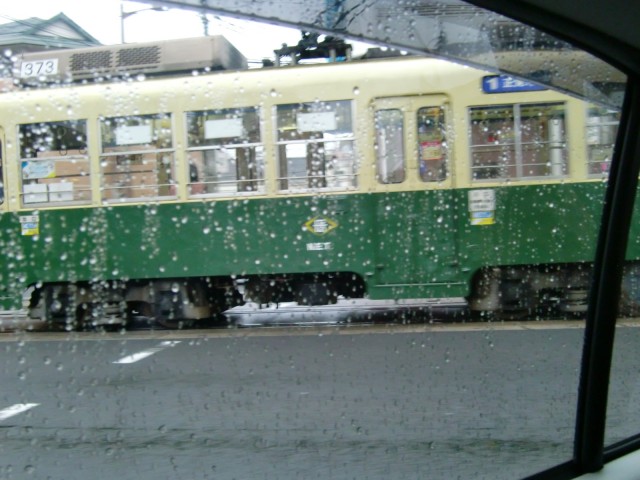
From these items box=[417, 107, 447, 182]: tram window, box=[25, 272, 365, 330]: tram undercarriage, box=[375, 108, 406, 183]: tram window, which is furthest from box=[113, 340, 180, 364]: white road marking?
box=[417, 107, 447, 182]: tram window

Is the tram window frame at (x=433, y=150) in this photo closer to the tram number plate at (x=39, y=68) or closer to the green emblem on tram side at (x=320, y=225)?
the green emblem on tram side at (x=320, y=225)

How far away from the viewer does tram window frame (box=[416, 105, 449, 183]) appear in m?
7.76

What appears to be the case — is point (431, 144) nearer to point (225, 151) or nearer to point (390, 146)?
point (390, 146)

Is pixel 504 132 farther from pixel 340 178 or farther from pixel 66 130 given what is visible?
pixel 66 130

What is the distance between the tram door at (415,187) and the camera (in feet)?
25.7

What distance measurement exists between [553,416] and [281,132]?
455 cm

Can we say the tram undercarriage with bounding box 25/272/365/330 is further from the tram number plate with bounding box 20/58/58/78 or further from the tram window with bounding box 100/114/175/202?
the tram number plate with bounding box 20/58/58/78

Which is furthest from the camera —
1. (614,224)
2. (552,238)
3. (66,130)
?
(552,238)

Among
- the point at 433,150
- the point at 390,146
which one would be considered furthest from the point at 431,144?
the point at 390,146

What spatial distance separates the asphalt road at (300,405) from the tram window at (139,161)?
154 cm

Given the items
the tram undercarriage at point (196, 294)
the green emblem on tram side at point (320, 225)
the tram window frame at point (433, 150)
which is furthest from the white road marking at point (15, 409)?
the tram window frame at point (433, 150)

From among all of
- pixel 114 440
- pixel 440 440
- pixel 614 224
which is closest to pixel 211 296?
pixel 114 440

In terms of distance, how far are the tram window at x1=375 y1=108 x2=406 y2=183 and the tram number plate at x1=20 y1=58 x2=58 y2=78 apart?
403cm

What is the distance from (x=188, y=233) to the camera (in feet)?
26.8
